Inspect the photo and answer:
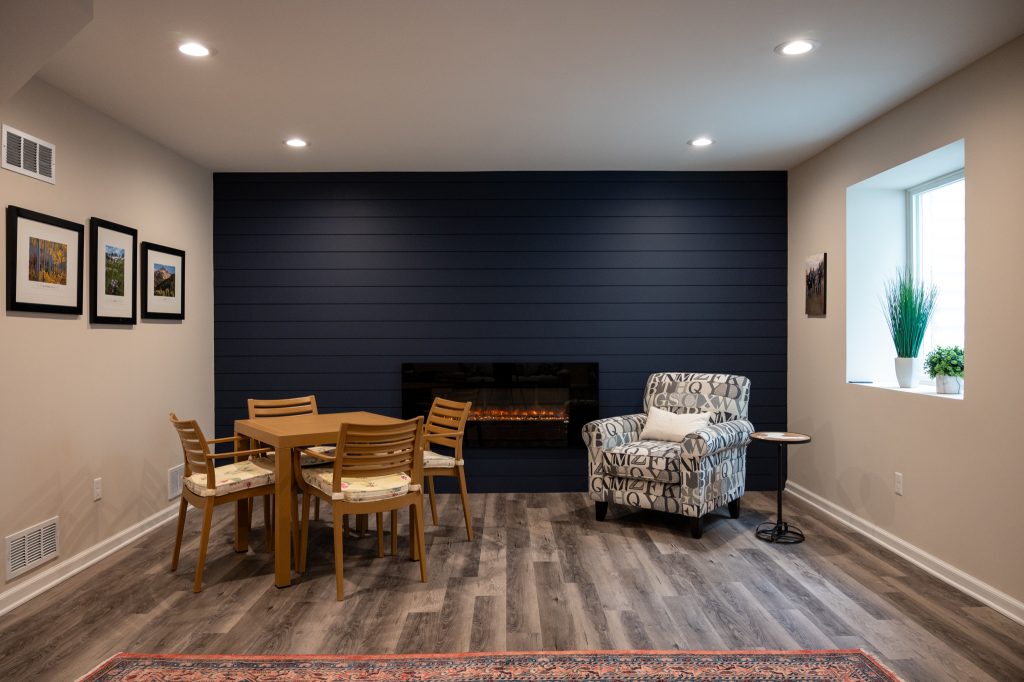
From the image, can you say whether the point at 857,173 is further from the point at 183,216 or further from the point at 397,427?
the point at 183,216

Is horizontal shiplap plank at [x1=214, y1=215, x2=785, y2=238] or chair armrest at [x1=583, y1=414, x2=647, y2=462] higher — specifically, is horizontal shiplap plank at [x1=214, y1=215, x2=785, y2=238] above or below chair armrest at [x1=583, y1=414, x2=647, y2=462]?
above

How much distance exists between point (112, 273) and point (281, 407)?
148 cm

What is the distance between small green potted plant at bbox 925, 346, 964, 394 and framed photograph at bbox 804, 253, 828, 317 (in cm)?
121

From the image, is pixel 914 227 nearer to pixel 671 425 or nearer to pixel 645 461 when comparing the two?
pixel 671 425

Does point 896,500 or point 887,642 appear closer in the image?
point 887,642

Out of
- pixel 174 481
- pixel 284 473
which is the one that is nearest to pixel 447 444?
pixel 284 473

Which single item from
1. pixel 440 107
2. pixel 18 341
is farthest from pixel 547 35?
pixel 18 341

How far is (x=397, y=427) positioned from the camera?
3.43 m

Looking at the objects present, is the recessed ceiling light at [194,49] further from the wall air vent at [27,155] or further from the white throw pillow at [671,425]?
the white throw pillow at [671,425]

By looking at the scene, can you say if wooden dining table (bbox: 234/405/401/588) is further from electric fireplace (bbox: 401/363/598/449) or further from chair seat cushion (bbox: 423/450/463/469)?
electric fireplace (bbox: 401/363/598/449)

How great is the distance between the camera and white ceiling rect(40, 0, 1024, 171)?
2.83m

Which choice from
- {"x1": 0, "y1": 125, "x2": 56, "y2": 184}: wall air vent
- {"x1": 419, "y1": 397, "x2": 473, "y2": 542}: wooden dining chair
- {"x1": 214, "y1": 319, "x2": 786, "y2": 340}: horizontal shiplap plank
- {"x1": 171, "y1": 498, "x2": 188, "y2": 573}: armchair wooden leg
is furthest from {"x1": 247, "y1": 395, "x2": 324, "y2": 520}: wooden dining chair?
{"x1": 0, "y1": 125, "x2": 56, "y2": 184}: wall air vent

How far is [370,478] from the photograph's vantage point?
141 inches

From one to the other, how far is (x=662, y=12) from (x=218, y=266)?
4.15 metres
